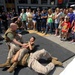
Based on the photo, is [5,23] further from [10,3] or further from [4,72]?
[10,3]

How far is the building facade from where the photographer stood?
88.7 feet

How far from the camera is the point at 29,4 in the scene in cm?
2955

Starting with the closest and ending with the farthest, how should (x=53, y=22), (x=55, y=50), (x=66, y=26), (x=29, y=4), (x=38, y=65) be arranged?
(x=38, y=65) < (x=55, y=50) < (x=66, y=26) < (x=53, y=22) < (x=29, y=4)

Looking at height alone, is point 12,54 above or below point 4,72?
above

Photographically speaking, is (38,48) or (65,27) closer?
(38,48)

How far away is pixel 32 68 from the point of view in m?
4.30

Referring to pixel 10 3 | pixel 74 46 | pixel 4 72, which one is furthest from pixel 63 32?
pixel 10 3

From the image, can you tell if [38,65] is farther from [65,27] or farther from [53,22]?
[53,22]

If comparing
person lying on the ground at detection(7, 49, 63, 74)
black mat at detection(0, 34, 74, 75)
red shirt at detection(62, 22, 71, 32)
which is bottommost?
black mat at detection(0, 34, 74, 75)

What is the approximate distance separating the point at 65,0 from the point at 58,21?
2529 cm

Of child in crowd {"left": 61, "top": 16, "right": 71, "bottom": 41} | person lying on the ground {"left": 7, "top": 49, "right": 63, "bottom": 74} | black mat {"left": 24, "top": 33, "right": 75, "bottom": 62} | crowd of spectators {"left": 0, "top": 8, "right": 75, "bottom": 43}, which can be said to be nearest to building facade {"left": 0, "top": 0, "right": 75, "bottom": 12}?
crowd of spectators {"left": 0, "top": 8, "right": 75, "bottom": 43}

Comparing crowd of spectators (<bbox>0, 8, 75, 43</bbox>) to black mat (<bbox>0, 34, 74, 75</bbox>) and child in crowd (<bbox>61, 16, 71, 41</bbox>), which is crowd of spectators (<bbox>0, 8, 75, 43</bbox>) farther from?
black mat (<bbox>0, 34, 74, 75</bbox>)

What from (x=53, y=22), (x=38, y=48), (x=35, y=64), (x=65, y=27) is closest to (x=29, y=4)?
(x=53, y=22)

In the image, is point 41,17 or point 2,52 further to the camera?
point 41,17
